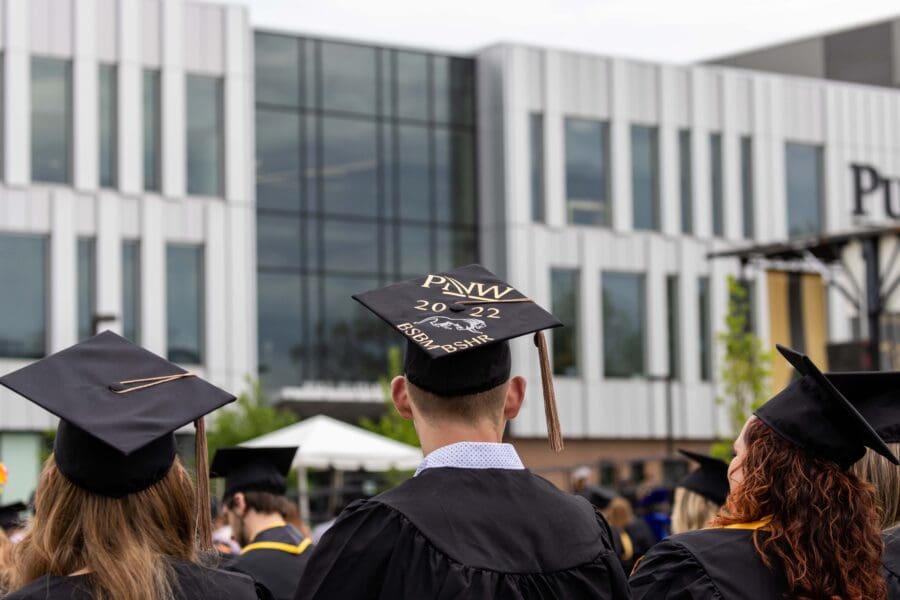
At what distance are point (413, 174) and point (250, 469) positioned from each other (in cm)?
3060

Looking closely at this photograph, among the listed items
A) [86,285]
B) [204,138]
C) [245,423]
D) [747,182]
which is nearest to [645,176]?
[747,182]

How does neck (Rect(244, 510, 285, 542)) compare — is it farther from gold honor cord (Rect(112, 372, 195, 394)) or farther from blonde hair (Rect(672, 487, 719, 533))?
gold honor cord (Rect(112, 372, 195, 394))

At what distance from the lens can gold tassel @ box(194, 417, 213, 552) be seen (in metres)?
3.71

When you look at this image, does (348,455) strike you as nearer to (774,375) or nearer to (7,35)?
(774,375)

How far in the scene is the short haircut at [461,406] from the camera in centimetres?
362

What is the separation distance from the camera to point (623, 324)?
39750mm

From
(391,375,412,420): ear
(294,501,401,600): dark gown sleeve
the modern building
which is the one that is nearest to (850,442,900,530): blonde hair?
(391,375,412,420): ear

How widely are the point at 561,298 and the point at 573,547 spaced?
35.5 meters

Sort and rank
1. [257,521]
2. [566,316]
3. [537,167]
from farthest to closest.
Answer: [566,316], [537,167], [257,521]

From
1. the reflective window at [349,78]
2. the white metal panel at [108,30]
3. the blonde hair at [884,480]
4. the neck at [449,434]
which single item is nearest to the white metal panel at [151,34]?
the white metal panel at [108,30]

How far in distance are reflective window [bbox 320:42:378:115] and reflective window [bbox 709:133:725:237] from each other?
9.38 metres

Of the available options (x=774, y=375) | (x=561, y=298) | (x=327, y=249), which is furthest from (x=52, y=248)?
(x=774, y=375)

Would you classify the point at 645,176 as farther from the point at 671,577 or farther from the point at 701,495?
the point at 671,577

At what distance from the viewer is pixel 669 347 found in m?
40.1
